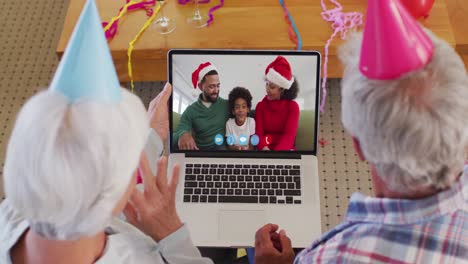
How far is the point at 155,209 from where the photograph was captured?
1.11m

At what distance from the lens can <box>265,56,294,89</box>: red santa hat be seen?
1.37m

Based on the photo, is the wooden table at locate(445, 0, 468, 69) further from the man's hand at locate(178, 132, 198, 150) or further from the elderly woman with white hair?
the elderly woman with white hair

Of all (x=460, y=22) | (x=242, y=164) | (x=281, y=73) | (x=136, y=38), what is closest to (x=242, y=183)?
(x=242, y=164)

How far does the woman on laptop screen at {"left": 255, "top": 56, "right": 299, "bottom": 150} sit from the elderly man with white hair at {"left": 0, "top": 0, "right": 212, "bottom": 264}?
620 millimetres

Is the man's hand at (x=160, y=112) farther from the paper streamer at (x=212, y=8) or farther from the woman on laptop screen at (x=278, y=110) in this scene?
the paper streamer at (x=212, y=8)

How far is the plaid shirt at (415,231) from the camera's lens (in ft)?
2.68

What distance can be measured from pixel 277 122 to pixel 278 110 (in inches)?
1.5

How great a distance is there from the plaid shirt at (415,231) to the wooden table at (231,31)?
102cm

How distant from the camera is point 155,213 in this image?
111cm

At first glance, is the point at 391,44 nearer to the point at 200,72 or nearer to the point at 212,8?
the point at 200,72

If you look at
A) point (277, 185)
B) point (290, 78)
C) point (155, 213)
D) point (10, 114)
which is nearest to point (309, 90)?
point (290, 78)

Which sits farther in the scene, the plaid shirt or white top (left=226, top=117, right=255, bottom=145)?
white top (left=226, top=117, right=255, bottom=145)

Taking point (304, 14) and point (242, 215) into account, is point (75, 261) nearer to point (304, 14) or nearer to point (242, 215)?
point (242, 215)

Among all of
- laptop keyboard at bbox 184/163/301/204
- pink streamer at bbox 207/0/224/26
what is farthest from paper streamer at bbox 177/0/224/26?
laptop keyboard at bbox 184/163/301/204
